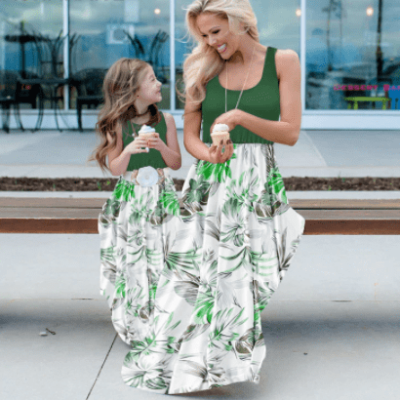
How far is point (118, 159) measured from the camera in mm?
3236

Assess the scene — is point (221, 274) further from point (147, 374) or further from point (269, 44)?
point (269, 44)

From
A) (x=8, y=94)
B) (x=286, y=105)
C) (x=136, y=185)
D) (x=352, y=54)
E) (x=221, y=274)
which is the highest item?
(x=352, y=54)

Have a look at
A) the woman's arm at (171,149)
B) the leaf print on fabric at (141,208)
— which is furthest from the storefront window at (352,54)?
the leaf print on fabric at (141,208)

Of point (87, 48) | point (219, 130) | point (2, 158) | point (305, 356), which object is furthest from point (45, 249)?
point (87, 48)

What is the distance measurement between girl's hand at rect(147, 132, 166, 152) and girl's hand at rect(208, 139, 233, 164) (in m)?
0.43

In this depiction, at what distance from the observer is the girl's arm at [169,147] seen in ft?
10.3

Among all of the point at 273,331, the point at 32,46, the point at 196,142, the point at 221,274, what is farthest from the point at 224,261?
the point at 32,46

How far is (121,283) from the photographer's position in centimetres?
A: 335

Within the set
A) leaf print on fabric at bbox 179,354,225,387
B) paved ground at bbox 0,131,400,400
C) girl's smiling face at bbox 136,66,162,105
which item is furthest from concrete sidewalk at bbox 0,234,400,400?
girl's smiling face at bbox 136,66,162,105

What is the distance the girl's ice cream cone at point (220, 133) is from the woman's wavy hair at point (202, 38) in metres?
0.28

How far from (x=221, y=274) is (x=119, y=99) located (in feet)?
3.33

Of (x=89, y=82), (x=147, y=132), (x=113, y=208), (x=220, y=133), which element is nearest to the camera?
(x=220, y=133)

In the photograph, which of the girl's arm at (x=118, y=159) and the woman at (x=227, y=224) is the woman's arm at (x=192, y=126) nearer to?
the woman at (x=227, y=224)

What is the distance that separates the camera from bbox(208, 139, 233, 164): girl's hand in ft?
8.73
